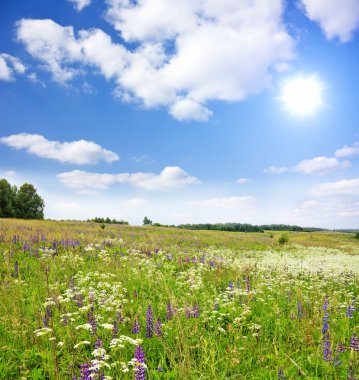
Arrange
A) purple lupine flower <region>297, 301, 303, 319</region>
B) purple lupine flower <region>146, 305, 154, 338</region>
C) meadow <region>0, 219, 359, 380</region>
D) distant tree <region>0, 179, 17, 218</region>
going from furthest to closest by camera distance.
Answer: distant tree <region>0, 179, 17, 218</region>
purple lupine flower <region>297, 301, 303, 319</region>
purple lupine flower <region>146, 305, 154, 338</region>
meadow <region>0, 219, 359, 380</region>

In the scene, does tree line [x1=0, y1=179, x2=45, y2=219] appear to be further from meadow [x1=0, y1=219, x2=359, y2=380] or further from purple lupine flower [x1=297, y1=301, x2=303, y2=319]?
purple lupine flower [x1=297, y1=301, x2=303, y2=319]

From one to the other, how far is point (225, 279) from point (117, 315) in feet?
17.4

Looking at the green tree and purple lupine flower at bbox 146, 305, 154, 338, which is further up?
the green tree

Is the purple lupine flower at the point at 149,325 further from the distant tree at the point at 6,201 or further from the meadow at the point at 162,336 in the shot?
the distant tree at the point at 6,201

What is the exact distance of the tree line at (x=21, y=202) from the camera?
7006cm

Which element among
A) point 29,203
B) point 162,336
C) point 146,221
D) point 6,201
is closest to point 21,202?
point 29,203

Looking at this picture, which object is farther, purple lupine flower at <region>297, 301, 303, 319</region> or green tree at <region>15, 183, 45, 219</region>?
green tree at <region>15, 183, 45, 219</region>

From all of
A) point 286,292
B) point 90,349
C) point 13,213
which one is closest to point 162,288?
point 90,349

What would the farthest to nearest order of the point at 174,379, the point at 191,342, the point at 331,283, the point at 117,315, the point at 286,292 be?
the point at 331,283
the point at 286,292
the point at 117,315
the point at 191,342
the point at 174,379

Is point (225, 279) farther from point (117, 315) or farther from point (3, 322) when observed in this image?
point (3, 322)

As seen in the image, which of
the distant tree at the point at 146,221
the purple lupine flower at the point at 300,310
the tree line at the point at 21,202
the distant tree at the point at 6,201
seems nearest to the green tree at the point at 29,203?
the tree line at the point at 21,202

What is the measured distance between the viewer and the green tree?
75.7 m

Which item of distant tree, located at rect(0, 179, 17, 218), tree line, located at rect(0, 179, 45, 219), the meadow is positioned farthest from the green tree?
the meadow

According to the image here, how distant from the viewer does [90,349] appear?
4.89m
